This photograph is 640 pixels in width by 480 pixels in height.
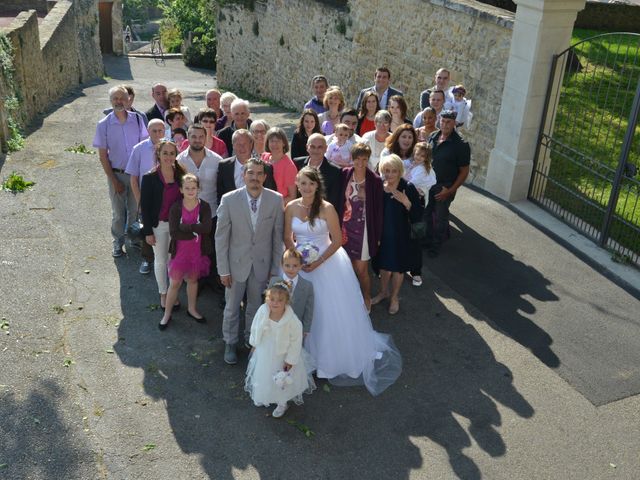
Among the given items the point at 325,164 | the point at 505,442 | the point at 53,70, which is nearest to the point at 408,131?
the point at 325,164

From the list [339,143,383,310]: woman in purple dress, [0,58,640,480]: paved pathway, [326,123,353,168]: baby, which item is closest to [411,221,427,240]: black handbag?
[339,143,383,310]: woman in purple dress

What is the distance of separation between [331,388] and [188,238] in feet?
6.64

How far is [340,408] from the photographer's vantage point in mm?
5984

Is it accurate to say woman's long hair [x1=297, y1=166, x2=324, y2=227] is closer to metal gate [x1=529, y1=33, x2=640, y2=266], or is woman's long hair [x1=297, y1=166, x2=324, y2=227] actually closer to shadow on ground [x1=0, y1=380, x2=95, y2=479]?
shadow on ground [x1=0, y1=380, x2=95, y2=479]

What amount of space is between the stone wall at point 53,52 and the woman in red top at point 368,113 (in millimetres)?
8096

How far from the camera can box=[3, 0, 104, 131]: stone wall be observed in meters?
15.0

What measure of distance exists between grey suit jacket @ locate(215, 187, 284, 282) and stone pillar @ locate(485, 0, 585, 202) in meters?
5.25

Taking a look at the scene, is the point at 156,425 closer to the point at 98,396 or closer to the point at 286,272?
the point at 98,396

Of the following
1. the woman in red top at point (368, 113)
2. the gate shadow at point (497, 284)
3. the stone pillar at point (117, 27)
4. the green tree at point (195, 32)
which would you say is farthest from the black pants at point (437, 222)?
the stone pillar at point (117, 27)

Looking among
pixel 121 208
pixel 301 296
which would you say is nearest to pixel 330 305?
pixel 301 296

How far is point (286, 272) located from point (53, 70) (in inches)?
626

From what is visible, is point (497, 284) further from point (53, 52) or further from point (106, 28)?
point (106, 28)

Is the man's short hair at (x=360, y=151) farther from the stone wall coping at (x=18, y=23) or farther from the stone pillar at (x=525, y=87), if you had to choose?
the stone wall coping at (x=18, y=23)

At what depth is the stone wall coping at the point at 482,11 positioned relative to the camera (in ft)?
34.6
